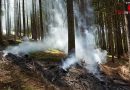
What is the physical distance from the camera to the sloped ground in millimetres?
9523

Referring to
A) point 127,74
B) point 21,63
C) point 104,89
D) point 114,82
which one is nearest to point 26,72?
point 21,63

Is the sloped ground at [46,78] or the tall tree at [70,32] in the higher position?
the tall tree at [70,32]

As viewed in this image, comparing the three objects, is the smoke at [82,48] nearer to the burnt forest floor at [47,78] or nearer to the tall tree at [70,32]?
the tall tree at [70,32]

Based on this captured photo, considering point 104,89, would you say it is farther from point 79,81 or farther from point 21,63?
point 21,63

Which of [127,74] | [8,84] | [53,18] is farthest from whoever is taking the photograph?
[53,18]

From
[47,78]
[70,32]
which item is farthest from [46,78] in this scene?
[70,32]

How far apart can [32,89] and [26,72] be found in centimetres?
181

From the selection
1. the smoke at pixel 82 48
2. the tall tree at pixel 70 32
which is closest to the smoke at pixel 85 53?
the smoke at pixel 82 48

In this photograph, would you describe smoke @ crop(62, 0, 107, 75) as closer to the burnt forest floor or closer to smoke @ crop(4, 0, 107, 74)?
smoke @ crop(4, 0, 107, 74)

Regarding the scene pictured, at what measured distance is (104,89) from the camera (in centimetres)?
1065

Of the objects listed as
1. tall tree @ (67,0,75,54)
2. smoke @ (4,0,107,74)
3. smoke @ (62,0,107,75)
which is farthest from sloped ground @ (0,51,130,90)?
tall tree @ (67,0,75,54)

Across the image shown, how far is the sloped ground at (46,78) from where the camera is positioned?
31.2 ft

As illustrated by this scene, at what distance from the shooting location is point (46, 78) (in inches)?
412

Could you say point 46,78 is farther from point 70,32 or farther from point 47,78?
point 70,32
